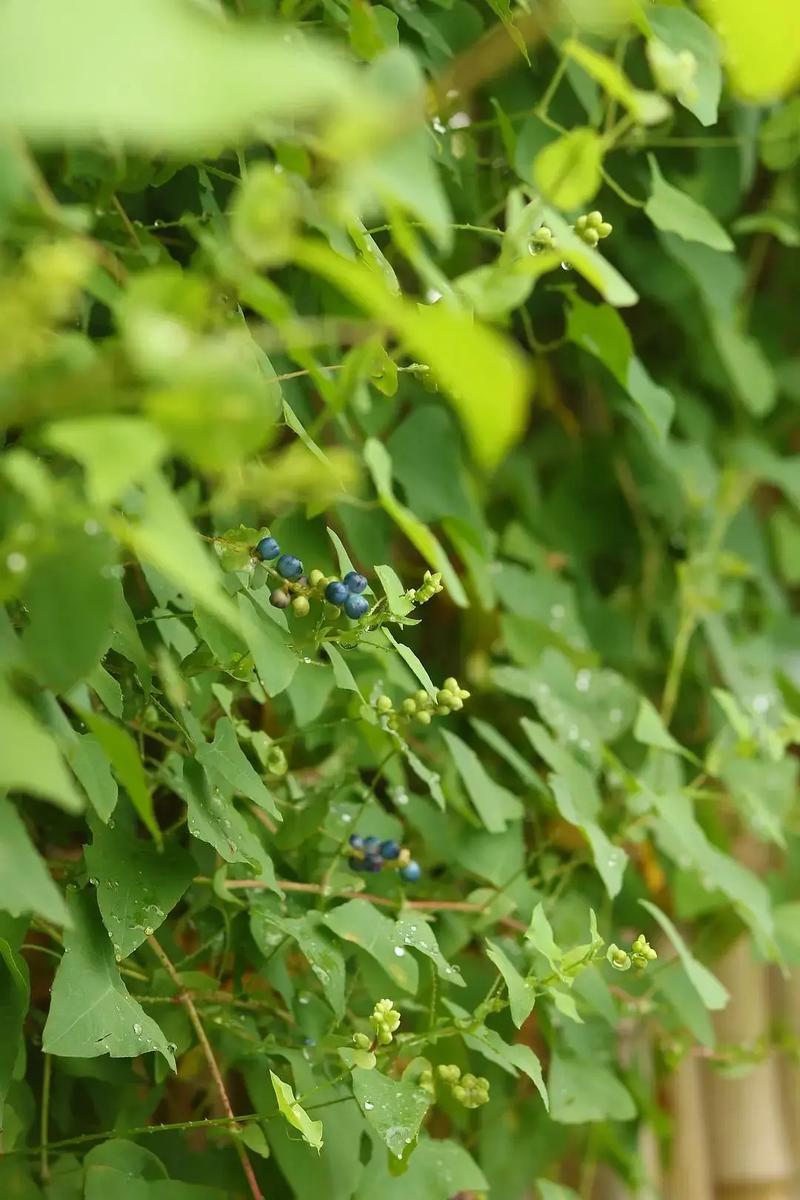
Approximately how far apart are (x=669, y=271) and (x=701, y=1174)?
0.87 m

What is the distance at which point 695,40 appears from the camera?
2.22ft

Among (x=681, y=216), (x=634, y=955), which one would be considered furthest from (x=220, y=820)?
(x=681, y=216)

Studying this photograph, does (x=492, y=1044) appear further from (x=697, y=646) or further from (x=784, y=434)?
(x=784, y=434)

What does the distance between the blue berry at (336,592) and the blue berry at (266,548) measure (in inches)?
1.5

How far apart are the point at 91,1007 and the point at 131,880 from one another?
0.06 m

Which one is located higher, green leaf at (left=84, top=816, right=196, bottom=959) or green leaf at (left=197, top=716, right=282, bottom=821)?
green leaf at (left=197, top=716, right=282, bottom=821)

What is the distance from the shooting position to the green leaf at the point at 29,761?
33 centimetres

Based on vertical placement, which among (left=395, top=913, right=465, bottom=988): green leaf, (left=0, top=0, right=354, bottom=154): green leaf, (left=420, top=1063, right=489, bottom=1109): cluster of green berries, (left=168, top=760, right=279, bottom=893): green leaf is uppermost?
(left=0, top=0, right=354, bottom=154): green leaf

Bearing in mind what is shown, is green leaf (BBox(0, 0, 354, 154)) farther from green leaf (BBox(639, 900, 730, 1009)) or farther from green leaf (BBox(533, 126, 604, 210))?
green leaf (BBox(639, 900, 730, 1009))

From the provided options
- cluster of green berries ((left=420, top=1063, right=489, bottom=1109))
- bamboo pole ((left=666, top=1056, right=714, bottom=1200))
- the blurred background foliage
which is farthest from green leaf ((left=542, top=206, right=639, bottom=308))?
bamboo pole ((left=666, top=1056, right=714, bottom=1200))

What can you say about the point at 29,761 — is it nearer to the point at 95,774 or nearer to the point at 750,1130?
the point at 95,774

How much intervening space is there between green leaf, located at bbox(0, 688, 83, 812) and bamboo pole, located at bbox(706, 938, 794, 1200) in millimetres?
1020

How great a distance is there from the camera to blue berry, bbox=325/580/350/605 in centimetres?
60

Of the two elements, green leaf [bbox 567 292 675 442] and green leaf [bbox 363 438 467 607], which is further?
green leaf [bbox 567 292 675 442]
